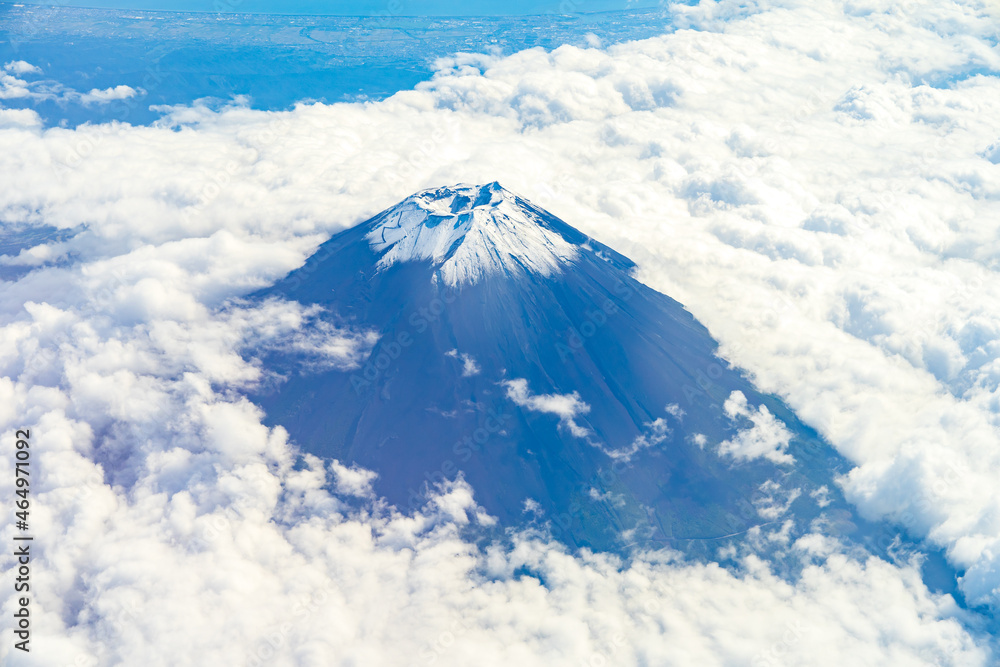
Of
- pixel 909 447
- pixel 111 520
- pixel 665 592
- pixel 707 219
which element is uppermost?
pixel 707 219

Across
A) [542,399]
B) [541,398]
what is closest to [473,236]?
[541,398]

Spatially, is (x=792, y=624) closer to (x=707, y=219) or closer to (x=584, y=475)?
(x=584, y=475)

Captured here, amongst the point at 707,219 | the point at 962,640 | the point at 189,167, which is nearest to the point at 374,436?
the point at 962,640

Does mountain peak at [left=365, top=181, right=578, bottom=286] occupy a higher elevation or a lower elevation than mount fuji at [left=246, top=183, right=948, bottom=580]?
higher

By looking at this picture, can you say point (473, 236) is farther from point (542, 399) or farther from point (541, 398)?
point (542, 399)

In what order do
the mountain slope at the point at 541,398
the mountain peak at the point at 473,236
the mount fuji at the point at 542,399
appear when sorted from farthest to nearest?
the mountain peak at the point at 473,236 < the mountain slope at the point at 541,398 < the mount fuji at the point at 542,399

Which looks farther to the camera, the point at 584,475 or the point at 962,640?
the point at 584,475
